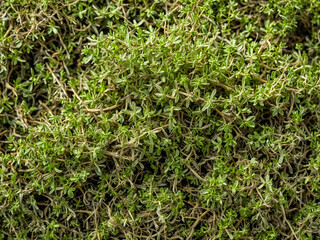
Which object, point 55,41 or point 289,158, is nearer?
point 289,158

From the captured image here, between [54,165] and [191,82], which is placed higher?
[191,82]

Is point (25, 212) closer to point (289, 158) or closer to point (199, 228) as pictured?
point (199, 228)

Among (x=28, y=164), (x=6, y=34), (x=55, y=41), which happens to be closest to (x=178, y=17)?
(x=55, y=41)

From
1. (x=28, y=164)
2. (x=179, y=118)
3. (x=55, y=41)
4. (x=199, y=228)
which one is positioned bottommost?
(x=199, y=228)

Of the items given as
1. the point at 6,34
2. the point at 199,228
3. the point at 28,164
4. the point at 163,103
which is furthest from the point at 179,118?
the point at 6,34

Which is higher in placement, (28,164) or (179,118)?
(179,118)

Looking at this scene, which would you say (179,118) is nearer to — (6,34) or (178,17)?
(178,17)
